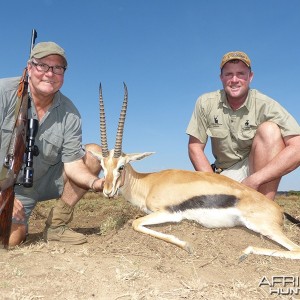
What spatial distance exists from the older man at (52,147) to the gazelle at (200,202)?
0.42 metres

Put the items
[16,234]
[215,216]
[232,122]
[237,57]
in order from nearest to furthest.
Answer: [215,216] → [16,234] → [237,57] → [232,122]

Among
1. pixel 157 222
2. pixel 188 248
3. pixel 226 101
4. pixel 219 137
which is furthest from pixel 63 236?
pixel 226 101

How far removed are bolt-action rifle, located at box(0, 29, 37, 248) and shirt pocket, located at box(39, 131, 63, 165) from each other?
0.62 m

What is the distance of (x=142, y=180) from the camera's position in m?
5.30

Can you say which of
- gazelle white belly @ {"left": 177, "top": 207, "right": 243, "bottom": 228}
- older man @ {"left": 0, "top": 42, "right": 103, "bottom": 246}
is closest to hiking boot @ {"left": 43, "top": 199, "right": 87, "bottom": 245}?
older man @ {"left": 0, "top": 42, "right": 103, "bottom": 246}

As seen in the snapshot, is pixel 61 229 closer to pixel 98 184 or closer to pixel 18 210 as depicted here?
pixel 18 210

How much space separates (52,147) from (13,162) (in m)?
1.02

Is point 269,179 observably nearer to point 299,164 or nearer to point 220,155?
point 299,164

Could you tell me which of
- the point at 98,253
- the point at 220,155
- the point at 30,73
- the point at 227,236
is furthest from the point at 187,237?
the point at 30,73

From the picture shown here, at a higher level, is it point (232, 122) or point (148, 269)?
point (232, 122)

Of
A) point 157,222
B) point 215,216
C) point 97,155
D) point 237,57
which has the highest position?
point 237,57

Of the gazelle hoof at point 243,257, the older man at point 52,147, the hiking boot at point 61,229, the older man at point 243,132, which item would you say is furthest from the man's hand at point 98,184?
the older man at point 243,132

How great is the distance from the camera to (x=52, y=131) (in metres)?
4.94

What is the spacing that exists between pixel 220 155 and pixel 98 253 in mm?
3151
